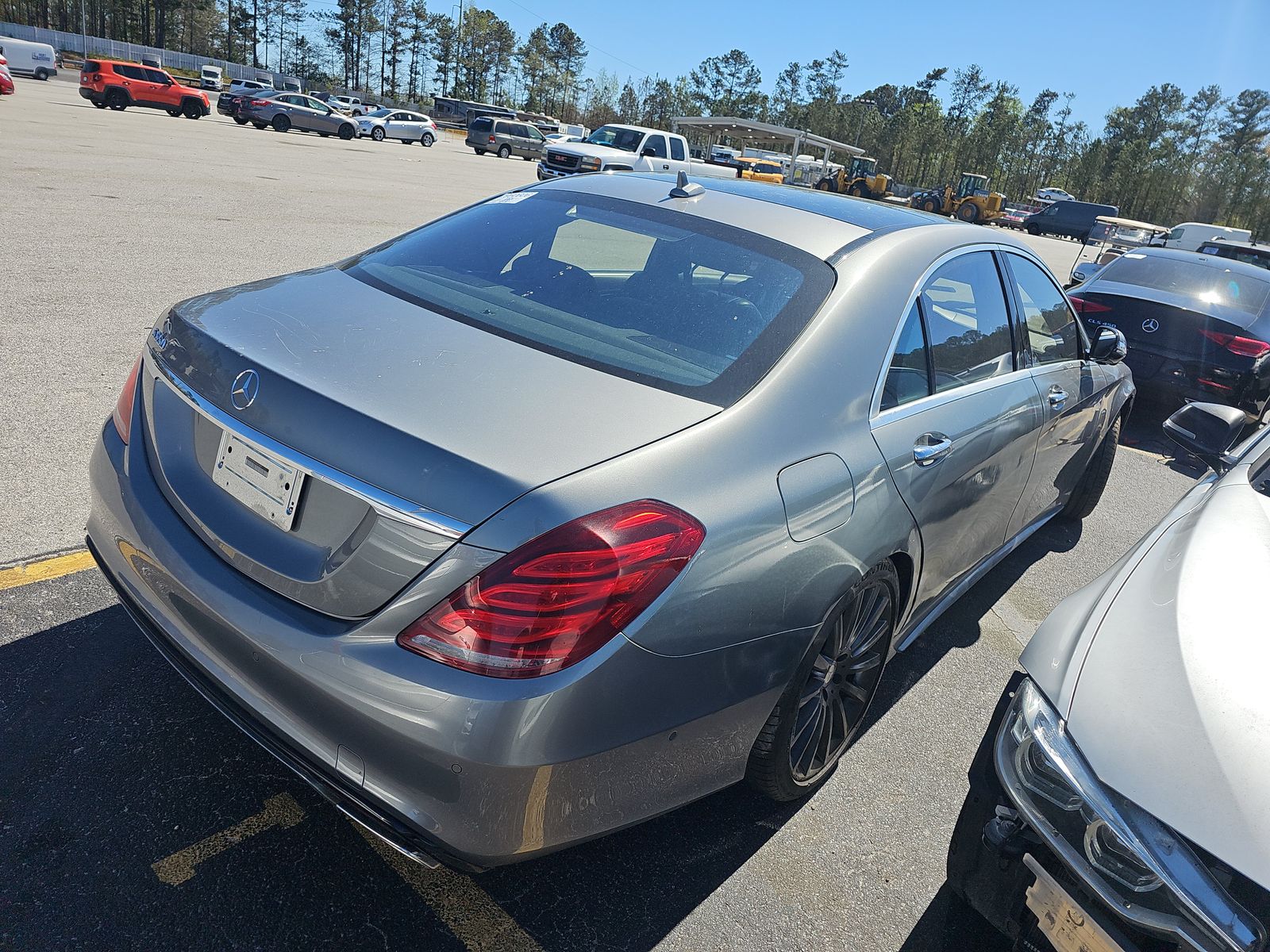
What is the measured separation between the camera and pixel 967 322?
10.5ft

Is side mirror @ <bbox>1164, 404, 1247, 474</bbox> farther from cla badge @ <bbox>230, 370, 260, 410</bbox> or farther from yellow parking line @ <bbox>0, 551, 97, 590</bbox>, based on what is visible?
yellow parking line @ <bbox>0, 551, 97, 590</bbox>

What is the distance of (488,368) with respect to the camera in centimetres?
213

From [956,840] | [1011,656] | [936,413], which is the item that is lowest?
[1011,656]

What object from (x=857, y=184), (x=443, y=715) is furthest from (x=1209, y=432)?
(x=857, y=184)

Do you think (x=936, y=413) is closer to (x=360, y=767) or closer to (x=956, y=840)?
(x=956, y=840)

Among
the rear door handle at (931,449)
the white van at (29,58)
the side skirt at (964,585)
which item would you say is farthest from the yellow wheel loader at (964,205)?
the rear door handle at (931,449)

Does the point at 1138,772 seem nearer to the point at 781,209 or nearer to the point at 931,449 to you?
the point at 931,449

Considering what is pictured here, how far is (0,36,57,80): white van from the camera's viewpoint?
4125cm

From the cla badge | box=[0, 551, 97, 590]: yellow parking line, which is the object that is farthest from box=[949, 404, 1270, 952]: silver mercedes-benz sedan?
box=[0, 551, 97, 590]: yellow parking line

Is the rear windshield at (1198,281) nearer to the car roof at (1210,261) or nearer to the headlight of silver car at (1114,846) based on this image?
the car roof at (1210,261)

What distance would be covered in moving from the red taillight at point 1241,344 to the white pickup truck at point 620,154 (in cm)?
1494

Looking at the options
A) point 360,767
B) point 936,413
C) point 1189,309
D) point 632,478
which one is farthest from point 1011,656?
point 1189,309

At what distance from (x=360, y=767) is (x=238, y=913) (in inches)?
21.8

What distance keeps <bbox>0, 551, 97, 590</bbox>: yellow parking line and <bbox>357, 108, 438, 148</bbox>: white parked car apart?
4317 cm
